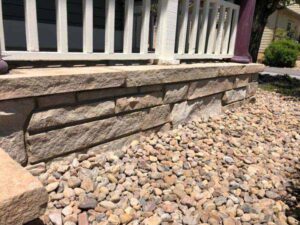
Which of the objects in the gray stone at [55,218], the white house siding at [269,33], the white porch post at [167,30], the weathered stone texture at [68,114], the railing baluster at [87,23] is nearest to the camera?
the gray stone at [55,218]

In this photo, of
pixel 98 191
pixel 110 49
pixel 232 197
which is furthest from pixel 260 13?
pixel 98 191

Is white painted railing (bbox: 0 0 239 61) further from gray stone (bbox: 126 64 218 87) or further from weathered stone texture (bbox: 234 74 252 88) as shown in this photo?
weathered stone texture (bbox: 234 74 252 88)

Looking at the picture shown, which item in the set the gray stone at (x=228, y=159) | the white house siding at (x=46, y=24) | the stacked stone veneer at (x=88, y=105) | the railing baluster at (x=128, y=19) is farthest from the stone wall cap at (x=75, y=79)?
the white house siding at (x=46, y=24)

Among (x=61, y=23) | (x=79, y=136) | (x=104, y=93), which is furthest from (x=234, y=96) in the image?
(x=61, y=23)

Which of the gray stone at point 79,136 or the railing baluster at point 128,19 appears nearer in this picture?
the gray stone at point 79,136

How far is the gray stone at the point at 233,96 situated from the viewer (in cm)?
420

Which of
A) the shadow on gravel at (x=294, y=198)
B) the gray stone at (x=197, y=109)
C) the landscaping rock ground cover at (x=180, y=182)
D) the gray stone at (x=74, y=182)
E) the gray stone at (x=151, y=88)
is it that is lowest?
the shadow on gravel at (x=294, y=198)

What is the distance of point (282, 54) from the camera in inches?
595

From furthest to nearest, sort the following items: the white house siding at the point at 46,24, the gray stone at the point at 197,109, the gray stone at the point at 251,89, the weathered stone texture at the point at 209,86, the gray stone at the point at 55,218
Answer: the white house siding at the point at 46,24 < the gray stone at the point at 251,89 < the weathered stone texture at the point at 209,86 < the gray stone at the point at 197,109 < the gray stone at the point at 55,218

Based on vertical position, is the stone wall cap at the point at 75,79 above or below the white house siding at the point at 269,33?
below

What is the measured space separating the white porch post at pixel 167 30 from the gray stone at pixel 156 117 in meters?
0.52

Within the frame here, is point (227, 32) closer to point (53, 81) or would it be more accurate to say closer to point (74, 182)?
point (53, 81)

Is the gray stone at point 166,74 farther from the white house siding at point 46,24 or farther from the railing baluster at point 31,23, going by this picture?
the white house siding at point 46,24

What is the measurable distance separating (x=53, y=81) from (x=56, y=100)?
15 cm
